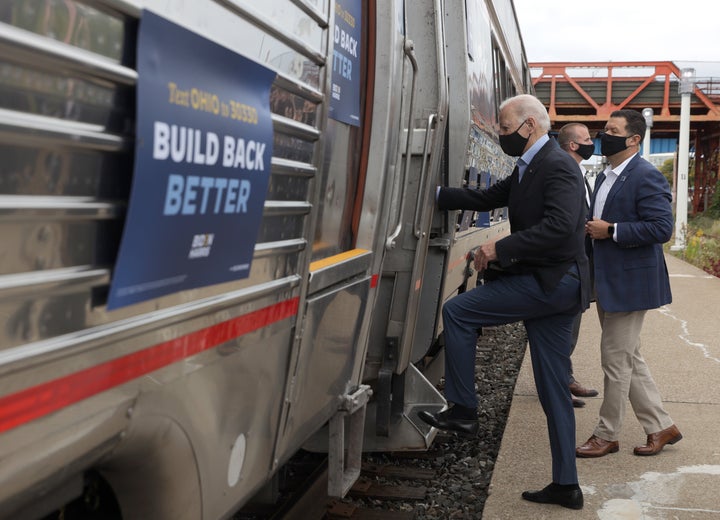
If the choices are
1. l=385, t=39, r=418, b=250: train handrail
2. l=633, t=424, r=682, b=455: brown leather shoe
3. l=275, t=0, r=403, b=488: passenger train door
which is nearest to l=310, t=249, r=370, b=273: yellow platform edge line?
l=275, t=0, r=403, b=488: passenger train door

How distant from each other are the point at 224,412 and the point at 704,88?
36.0m

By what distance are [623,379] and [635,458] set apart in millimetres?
497

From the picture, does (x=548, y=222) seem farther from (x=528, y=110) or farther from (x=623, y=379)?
(x=623, y=379)

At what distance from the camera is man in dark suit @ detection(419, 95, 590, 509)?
430cm

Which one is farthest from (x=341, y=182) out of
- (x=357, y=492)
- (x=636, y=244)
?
(x=636, y=244)

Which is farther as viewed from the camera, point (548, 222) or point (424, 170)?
point (424, 170)

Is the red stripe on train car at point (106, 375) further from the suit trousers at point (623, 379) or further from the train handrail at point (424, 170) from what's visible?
the suit trousers at point (623, 379)

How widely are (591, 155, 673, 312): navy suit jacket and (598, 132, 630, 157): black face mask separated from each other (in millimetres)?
100

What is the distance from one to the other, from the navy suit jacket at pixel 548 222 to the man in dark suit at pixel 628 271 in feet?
2.05

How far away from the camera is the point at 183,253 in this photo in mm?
1884

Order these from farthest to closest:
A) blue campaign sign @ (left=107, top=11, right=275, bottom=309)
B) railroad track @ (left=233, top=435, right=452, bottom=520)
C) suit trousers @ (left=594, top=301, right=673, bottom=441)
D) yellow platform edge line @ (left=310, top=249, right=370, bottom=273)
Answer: suit trousers @ (left=594, top=301, right=673, bottom=441), railroad track @ (left=233, top=435, right=452, bottom=520), yellow platform edge line @ (left=310, top=249, right=370, bottom=273), blue campaign sign @ (left=107, top=11, right=275, bottom=309)

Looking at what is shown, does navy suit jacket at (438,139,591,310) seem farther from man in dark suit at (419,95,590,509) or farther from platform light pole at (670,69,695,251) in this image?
platform light pole at (670,69,695,251)

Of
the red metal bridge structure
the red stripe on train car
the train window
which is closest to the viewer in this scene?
the red stripe on train car

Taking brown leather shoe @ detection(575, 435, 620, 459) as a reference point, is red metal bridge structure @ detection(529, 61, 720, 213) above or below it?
above
